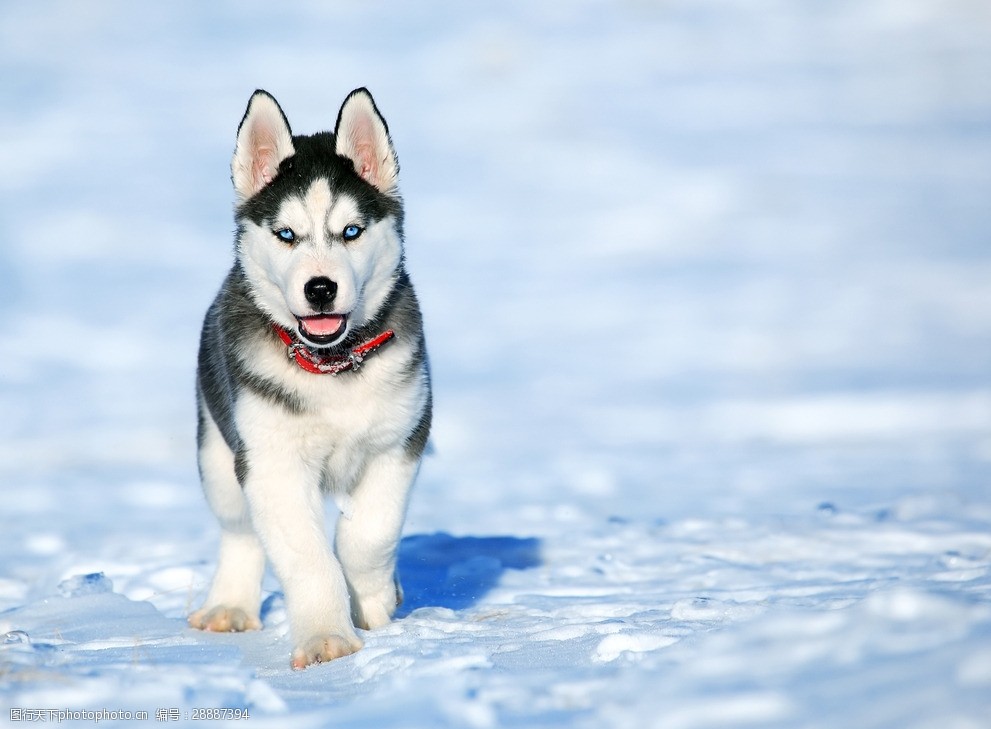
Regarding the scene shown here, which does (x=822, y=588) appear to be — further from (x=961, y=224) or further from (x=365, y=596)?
(x=961, y=224)

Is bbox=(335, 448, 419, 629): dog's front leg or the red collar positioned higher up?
the red collar

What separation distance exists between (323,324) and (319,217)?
0.43 metres

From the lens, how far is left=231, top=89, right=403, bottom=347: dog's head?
433 centimetres

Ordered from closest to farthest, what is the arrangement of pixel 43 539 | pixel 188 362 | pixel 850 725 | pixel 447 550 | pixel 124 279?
pixel 850 725 → pixel 447 550 → pixel 43 539 → pixel 188 362 → pixel 124 279

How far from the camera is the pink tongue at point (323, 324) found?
4.35 metres

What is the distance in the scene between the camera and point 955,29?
26719mm

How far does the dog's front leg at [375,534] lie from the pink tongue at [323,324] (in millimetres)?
545

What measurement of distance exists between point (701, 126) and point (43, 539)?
61.7 ft

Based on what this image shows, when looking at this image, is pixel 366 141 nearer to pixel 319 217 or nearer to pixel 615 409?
pixel 319 217

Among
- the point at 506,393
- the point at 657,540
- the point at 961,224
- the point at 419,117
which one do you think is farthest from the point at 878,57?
the point at 657,540

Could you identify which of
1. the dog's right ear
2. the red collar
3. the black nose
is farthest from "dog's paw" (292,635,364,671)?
the dog's right ear

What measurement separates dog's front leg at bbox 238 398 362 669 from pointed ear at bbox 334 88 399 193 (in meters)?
1.11

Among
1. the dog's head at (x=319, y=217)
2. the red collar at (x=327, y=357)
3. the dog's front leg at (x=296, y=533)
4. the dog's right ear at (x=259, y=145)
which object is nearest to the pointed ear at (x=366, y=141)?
the dog's head at (x=319, y=217)

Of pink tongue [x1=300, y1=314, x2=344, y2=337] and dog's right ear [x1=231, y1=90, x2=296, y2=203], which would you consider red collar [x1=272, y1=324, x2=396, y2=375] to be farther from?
dog's right ear [x1=231, y1=90, x2=296, y2=203]
